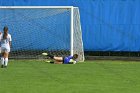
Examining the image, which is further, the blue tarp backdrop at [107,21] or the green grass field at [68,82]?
the blue tarp backdrop at [107,21]

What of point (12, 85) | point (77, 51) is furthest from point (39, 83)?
point (77, 51)

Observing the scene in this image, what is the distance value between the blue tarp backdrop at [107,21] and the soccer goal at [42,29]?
3.57 feet

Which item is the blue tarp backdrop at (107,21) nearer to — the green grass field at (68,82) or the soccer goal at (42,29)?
the soccer goal at (42,29)

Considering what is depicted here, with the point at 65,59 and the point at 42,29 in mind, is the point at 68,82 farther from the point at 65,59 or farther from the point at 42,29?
the point at 42,29

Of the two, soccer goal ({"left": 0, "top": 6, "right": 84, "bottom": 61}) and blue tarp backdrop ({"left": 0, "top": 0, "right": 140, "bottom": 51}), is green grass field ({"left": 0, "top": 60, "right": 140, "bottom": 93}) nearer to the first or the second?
soccer goal ({"left": 0, "top": 6, "right": 84, "bottom": 61})

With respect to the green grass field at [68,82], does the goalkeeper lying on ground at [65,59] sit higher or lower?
lower

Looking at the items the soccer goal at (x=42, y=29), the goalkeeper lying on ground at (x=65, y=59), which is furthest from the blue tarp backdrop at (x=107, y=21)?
the goalkeeper lying on ground at (x=65, y=59)

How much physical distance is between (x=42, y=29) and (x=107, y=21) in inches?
166

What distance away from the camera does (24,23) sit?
3134 cm

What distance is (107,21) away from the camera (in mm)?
32281

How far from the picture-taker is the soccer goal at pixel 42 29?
3077 centimetres

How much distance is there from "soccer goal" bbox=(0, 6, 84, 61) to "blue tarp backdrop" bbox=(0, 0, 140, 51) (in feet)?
3.57

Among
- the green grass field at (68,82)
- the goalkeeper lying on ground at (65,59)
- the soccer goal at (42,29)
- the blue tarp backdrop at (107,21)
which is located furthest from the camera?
the blue tarp backdrop at (107,21)

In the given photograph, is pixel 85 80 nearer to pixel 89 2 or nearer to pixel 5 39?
pixel 5 39
